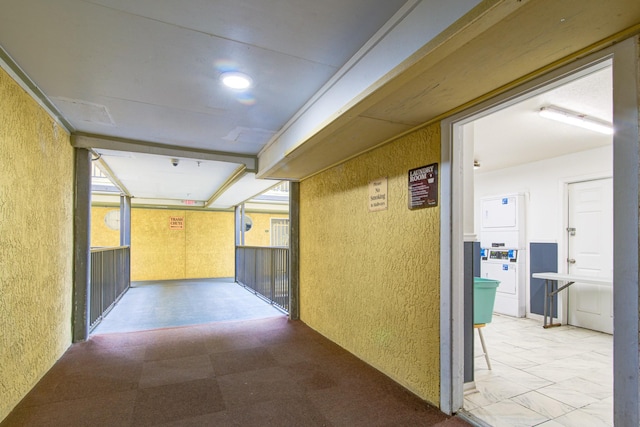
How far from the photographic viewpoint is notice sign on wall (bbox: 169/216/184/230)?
9.90 metres

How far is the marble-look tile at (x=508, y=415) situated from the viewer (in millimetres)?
2182

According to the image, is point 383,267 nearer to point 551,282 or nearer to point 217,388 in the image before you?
point 217,388

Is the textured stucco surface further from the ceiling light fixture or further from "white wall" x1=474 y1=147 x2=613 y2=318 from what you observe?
the ceiling light fixture

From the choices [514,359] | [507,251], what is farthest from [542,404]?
[507,251]

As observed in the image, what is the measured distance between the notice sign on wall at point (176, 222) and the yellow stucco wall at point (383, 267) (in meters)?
6.94

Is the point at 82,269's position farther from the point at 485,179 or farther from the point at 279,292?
the point at 485,179

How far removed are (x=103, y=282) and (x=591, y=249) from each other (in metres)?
6.92

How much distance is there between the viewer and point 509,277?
206 inches

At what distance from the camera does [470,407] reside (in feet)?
7.75

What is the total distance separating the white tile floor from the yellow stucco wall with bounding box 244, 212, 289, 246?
27.1ft

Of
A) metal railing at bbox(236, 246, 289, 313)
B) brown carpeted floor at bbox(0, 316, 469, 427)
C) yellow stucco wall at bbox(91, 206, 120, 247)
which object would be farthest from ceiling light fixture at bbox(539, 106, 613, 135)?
yellow stucco wall at bbox(91, 206, 120, 247)

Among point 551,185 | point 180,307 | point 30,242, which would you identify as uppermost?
point 551,185

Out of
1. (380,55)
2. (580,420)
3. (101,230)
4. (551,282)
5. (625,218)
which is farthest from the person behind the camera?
(101,230)

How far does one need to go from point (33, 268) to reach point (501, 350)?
4.42 m
